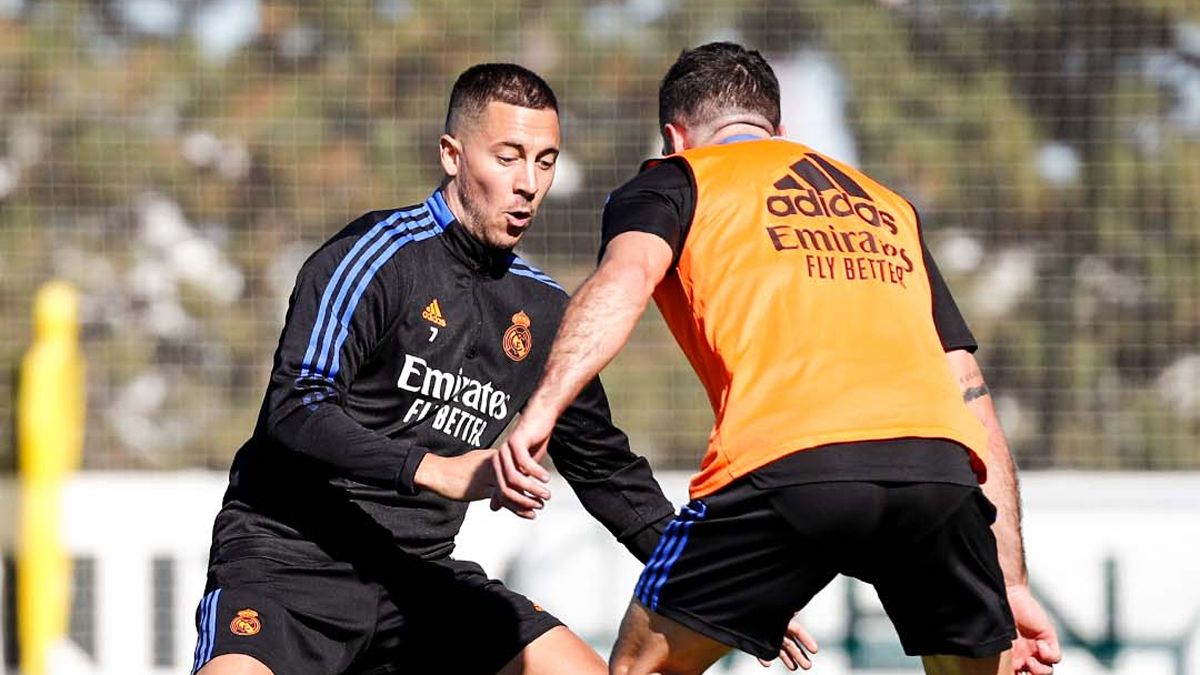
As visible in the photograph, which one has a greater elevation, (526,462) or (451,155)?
(451,155)

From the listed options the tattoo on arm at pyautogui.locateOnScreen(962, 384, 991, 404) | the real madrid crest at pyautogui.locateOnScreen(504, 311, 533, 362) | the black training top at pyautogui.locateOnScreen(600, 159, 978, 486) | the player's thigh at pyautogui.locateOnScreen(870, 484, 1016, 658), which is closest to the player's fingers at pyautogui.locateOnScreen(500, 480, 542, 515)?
the black training top at pyautogui.locateOnScreen(600, 159, 978, 486)

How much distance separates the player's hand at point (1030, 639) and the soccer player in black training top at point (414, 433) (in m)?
0.90

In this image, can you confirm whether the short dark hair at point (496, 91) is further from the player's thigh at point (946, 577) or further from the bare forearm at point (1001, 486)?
the player's thigh at point (946, 577)

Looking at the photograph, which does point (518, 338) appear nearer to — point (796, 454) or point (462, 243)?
point (462, 243)

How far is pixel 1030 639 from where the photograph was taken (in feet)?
12.0

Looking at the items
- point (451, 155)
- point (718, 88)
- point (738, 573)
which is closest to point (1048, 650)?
point (738, 573)

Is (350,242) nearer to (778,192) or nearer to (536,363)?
(536,363)

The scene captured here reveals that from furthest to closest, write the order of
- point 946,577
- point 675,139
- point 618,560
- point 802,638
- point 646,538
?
point 618,560
point 646,538
point 802,638
point 675,139
point 946,577

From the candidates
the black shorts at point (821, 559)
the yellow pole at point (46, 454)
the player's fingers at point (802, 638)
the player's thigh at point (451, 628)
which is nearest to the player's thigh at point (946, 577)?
the black shorts at point (821, 559)

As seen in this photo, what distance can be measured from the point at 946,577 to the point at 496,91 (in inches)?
59.6

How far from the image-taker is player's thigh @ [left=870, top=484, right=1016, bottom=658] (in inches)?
130

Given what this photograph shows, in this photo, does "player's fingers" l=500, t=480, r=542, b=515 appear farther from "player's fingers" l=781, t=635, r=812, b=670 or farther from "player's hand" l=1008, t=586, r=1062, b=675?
"player's hand" l=1008, t=586, r=1062, b=675

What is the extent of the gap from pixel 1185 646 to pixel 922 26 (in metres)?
2.93

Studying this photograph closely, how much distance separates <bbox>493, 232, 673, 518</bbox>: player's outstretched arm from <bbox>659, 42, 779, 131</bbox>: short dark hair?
47 cm
